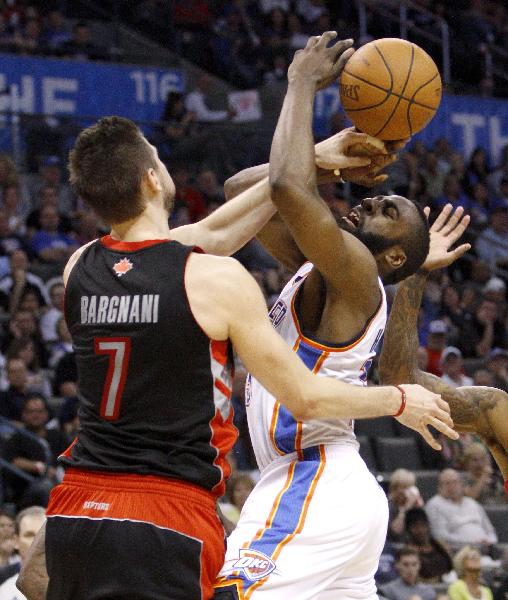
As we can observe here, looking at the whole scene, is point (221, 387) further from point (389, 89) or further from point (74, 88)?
point (74, 88)

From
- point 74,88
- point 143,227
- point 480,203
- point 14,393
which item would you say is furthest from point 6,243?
point 143,227

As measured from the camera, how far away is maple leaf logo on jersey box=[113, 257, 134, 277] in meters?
3.51

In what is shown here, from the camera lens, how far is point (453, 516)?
419 inches

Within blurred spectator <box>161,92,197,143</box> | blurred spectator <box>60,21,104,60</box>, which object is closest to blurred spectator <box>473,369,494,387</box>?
blurred spectator <box>161,92,197,143</box>

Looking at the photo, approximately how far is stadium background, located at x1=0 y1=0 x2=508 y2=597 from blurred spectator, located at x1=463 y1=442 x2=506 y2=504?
4 cm

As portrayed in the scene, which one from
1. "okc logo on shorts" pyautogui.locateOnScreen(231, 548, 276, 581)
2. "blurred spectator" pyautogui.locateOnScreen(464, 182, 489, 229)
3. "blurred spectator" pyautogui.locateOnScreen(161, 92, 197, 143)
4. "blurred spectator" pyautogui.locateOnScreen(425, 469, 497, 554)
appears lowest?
"blurred spectator" pyautogui.locateOnScreen(425, 469, 497, 554)

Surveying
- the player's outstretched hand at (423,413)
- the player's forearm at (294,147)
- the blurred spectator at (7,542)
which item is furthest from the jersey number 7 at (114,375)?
the blurred spectator at (7,542)

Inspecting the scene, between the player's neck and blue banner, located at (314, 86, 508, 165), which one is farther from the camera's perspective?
blue banner, located at (314, 86, 508, 165)

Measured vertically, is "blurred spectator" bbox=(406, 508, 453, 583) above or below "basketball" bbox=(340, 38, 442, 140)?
below

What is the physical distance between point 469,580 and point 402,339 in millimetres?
4656

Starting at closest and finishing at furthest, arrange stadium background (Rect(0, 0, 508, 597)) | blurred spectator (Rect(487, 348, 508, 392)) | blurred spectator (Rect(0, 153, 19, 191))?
stadium background (Rect(0, 0, 508, 597)) < blurred spectator (Rect(0, 153, 19, 191)) < blurred spectator (Rect(487, 348, 508, 392))

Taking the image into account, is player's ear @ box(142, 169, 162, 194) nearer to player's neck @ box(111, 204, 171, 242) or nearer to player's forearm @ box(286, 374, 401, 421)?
player's neck @ box(111, 204, 171, 242)

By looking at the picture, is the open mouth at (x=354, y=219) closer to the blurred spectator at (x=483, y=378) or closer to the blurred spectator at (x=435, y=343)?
the blurred spectator at (x=483, y=378)

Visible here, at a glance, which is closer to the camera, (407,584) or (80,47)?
(407,584)
